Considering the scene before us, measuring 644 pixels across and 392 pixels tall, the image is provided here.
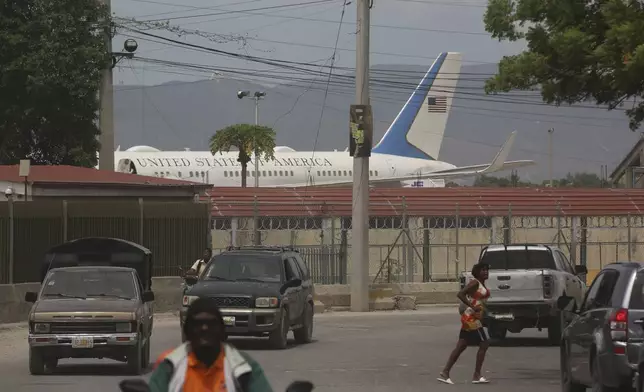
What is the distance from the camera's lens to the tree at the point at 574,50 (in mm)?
18109

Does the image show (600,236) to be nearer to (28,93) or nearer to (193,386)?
(28,93)

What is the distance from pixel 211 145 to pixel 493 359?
199 ft

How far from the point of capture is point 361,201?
123 ft

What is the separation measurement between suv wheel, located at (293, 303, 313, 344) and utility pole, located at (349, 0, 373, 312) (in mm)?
10168

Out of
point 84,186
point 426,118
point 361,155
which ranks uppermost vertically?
point 426,118

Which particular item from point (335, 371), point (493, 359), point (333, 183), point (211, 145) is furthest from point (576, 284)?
point (211, 145)

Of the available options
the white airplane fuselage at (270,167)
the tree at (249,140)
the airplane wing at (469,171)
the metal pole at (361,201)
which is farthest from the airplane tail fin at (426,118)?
the metal pole at (361,201)

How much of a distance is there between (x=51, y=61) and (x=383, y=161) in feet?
145

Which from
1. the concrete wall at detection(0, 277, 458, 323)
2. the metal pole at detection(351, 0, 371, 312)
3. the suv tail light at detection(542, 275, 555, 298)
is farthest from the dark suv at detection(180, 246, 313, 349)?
the metal pole at detection(351, 0, 371, 312)

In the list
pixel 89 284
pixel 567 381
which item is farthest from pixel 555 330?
pixel 89 284

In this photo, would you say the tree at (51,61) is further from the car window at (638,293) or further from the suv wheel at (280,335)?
the car window at (638,293)

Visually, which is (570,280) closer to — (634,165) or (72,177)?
(72,177)

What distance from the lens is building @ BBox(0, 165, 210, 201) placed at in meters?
34.1

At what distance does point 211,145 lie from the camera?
82.5m
